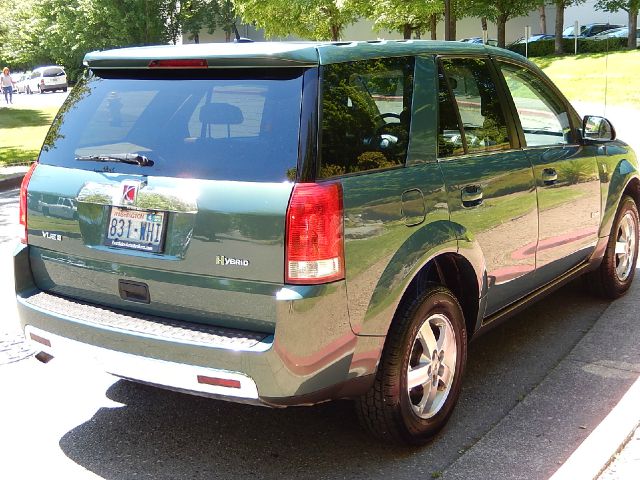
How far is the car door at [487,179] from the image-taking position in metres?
4.04

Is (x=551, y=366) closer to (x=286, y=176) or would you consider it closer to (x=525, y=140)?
(x=525, y=140)

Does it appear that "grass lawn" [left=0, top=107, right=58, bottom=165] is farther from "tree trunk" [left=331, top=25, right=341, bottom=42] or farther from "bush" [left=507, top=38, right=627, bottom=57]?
"bush" [left=507, top=38, right=627, bottom=57]

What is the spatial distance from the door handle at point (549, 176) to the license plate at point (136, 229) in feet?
8.01

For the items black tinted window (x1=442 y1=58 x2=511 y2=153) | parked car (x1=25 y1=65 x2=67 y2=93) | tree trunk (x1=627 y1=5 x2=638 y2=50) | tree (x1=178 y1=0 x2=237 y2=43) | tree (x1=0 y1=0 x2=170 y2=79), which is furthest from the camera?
tree (x1=178 y1=0 x2=237 y2=43)

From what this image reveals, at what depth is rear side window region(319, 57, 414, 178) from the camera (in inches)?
133

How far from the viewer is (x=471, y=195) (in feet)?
13.4

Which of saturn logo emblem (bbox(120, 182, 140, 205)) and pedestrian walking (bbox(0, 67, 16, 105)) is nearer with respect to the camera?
saturn logo emblem (bbox(120, 182, 140, 205))

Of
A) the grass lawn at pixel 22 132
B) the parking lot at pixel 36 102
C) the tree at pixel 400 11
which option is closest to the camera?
the grass lawn at pixel 22 132

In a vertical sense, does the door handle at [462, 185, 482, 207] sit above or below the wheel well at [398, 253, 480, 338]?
above

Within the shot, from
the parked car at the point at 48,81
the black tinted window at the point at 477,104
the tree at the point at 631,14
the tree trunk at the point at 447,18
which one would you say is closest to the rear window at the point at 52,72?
the parked car at the point at 48,81

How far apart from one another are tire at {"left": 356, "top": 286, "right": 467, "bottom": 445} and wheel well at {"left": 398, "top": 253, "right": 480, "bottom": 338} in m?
0.10

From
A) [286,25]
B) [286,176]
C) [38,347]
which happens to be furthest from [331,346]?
[286,25]

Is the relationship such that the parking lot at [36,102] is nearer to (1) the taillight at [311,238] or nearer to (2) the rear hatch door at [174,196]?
(2) the rear hatch door at [174,196]

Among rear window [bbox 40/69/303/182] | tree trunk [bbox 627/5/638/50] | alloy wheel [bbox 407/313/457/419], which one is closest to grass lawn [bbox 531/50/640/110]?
tree trunk [bbox 627/5/638/50]
